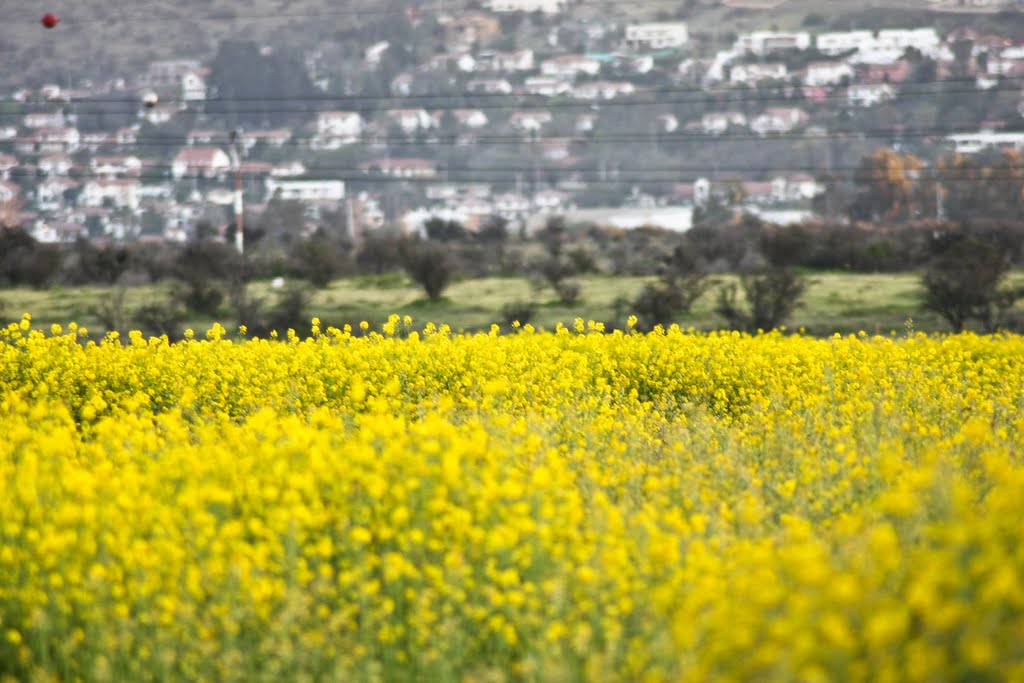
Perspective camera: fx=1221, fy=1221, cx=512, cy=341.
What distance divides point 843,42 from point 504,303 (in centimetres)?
8269

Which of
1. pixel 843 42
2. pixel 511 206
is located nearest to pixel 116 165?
pixel 511 206

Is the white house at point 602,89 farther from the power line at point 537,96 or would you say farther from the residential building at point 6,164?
the residential building at point 6,164

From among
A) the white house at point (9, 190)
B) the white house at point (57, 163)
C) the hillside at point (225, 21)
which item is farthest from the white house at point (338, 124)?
the white house at point (9, 190)

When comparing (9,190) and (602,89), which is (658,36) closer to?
(602,89)

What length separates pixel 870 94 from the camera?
282 ft

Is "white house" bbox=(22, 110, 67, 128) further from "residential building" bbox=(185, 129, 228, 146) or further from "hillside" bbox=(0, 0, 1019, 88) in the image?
"residential building" bbox=(185, 129, 228, 146)

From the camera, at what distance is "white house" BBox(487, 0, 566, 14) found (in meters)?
124

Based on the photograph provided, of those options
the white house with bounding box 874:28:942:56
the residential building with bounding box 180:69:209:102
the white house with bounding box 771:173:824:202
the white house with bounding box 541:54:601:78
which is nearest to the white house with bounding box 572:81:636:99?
the white house with bounding box 541:54:601:78

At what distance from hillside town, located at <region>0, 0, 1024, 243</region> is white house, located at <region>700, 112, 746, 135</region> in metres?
0.17

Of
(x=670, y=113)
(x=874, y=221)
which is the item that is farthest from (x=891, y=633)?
(x=670, y=113)

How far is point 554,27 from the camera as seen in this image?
390ft

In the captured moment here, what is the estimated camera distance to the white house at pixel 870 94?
85938mm

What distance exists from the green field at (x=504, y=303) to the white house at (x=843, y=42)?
2776 inches

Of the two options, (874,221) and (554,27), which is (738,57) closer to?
(554,27)
